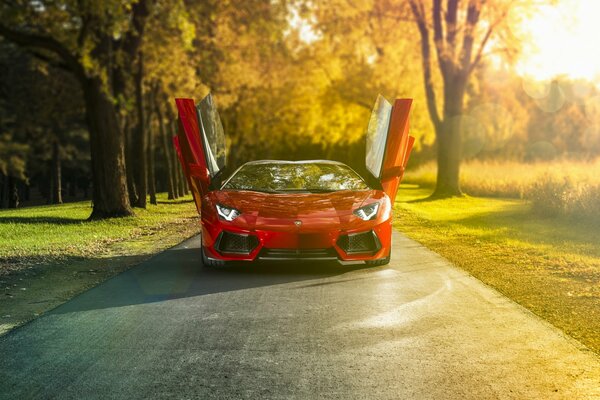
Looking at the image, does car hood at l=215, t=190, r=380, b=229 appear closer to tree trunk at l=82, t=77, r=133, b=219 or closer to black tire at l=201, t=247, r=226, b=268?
black tire at l=201, t=247, r=226, b=268

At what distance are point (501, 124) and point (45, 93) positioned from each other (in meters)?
38.9

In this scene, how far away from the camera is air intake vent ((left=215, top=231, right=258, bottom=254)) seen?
9.15 metres

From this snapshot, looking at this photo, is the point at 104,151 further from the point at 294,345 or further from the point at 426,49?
the point at 426,49

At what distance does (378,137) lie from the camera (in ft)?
35.9

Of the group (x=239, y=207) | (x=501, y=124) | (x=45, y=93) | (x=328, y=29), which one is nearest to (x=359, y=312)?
(x=239, y=207)

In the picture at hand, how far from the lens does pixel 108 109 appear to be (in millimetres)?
20094

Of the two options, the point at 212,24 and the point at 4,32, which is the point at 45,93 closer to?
the point at 212,24

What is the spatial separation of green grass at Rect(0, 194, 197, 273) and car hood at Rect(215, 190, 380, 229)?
3624mm

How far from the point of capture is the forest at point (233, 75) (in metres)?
19.9

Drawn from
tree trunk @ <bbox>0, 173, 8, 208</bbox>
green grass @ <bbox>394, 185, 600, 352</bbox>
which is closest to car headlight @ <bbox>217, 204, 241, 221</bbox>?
green grass @ <bbox>394, 185, 600, 352</bbox>

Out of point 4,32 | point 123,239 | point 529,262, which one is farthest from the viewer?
point 4,32

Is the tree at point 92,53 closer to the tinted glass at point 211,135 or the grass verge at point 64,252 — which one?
the grass verge at point 64,252

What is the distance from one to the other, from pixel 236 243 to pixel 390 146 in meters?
2.85

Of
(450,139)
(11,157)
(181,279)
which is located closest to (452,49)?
(450,139)
